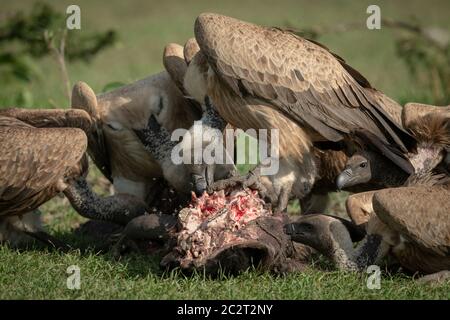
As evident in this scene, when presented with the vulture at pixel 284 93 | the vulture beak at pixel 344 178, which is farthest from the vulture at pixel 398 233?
the vulture at pixel 284 93

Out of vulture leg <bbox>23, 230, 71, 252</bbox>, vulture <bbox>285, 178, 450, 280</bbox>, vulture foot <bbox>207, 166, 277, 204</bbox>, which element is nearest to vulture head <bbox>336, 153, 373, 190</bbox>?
vulture <bbox>285, 178, 450, 280</bbox>

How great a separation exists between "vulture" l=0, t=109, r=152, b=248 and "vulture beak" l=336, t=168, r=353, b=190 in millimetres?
1574

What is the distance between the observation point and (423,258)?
5594 millimetres

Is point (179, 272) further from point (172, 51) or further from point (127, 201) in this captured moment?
point (172, 51)

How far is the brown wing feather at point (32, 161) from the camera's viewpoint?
6109 mm

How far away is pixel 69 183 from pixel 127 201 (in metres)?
0.47

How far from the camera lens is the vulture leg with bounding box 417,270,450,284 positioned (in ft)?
17.7

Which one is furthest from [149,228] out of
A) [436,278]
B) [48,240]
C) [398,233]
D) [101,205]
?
[436,278]

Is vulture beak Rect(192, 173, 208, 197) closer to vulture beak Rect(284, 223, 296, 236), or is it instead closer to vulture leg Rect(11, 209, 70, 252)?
vulture beak Rect(284, 223, 296, 236)

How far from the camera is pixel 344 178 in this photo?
613cm

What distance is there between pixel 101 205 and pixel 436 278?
2602 millimetres

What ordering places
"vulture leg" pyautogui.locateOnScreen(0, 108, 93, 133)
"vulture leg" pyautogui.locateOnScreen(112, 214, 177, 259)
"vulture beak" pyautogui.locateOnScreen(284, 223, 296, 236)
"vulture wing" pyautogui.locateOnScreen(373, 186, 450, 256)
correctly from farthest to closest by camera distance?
"vulture leg" pyautogui.locateOnScreen(0, 108, 93, 133), "vulture leg" pyautogui.locateOnScreen(112, 214, 177, 259), "vulture beak" pyautogui.locateOnScreen(284, 223, 296, 236), "vulture wing" pyautogui.locateOnScreen(373, 186, 450, 256)

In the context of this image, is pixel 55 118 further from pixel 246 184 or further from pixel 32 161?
pixel 246 184

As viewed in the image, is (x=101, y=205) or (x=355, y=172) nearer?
(x=355, y=172)
